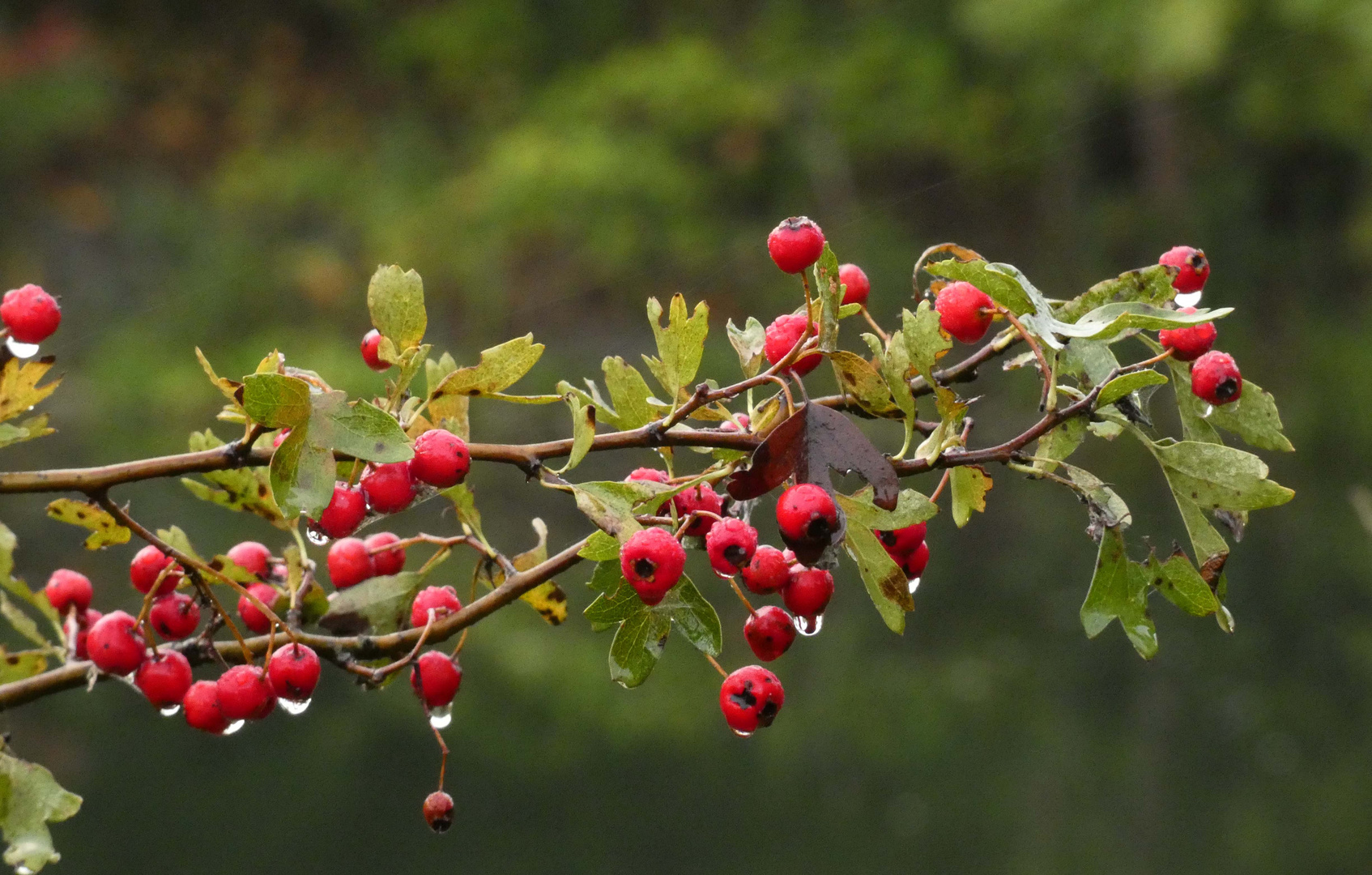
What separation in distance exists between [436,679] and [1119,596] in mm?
336

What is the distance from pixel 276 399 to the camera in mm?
521

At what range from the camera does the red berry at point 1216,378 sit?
60 centimetres

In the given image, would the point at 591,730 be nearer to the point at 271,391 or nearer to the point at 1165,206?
the point at 271,391

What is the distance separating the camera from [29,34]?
1045 centimetres

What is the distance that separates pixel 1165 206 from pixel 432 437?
9198 mm

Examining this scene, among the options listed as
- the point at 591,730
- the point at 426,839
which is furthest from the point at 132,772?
the point at 591,730

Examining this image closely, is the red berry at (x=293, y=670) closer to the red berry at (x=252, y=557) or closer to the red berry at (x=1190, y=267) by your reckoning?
the red berry at (x=252, y=557)

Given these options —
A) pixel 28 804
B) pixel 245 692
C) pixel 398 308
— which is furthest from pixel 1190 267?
pixel 28 804

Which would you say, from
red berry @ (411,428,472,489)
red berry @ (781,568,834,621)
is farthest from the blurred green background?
red berry @ (411,428,472,489)

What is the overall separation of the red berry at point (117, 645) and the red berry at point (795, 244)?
362 mm

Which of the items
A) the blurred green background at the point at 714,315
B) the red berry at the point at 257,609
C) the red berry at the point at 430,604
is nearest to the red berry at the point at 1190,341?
the red berry at the point at 430,604

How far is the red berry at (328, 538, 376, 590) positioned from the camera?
70 cm

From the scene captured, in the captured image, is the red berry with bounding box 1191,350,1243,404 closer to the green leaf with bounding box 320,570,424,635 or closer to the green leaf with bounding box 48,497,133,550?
the green leaf with bounding box 320,570,424,635

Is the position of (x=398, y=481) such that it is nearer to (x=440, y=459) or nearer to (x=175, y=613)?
A: (x=440, y=459)
